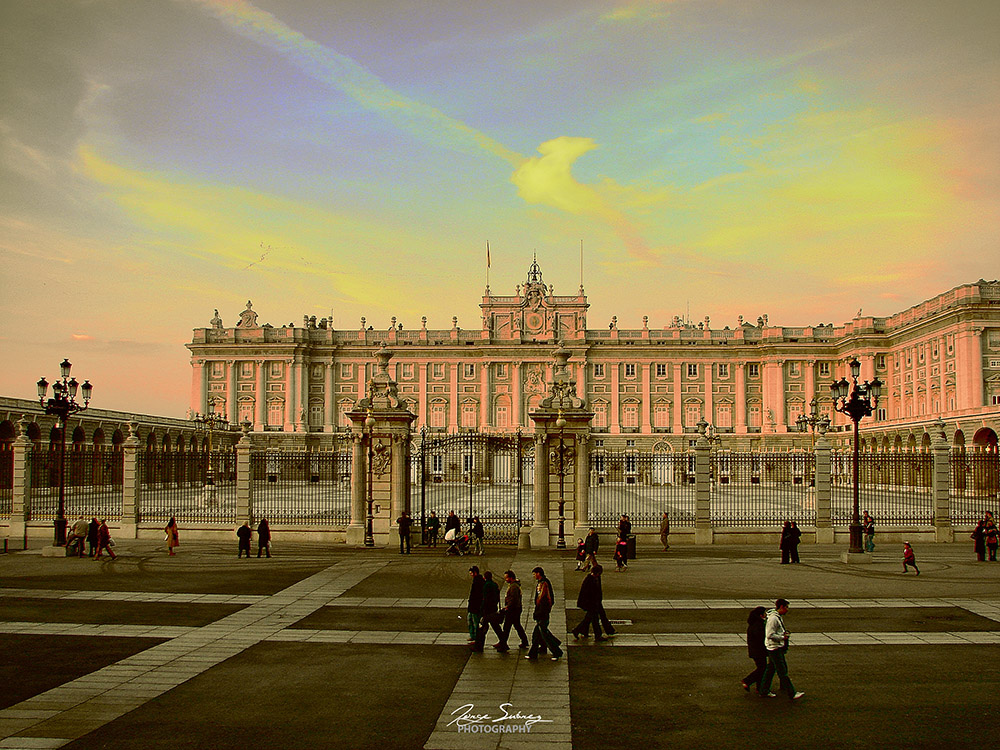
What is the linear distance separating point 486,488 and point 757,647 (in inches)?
2059

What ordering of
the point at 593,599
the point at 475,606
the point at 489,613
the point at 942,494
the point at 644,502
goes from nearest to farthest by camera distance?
the point at 489,613, the point at 475,606, the point at 593,599, the point at 942,494, the point at 644,502

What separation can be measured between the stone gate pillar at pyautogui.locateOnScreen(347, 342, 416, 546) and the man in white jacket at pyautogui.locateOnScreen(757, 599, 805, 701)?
1620 centimetres

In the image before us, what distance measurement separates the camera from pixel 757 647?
1053cm

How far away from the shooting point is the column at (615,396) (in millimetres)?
102750

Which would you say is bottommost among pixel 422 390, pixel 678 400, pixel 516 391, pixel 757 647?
pixel 757 647

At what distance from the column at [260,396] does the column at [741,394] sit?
55260 millimetres

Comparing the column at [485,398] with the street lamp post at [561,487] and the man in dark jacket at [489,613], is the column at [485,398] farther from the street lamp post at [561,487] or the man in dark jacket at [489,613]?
the man in dark jacket at [489,613]

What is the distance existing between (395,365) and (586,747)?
9634 cm

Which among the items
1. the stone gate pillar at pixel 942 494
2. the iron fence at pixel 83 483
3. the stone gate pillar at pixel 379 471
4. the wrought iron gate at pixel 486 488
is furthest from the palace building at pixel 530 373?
the stone gate pillar at pixel 379 471

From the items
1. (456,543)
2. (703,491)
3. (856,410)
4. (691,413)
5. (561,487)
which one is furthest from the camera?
(691,413)

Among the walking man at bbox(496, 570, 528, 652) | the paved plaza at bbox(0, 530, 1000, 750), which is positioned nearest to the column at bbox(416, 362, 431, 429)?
the paved plaza at bbox(0, 530, 1000, 750)

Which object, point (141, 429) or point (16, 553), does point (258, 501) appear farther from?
point (141, 429)

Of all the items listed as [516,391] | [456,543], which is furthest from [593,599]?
[516,391]

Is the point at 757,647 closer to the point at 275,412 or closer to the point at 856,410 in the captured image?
the point at 856,410
